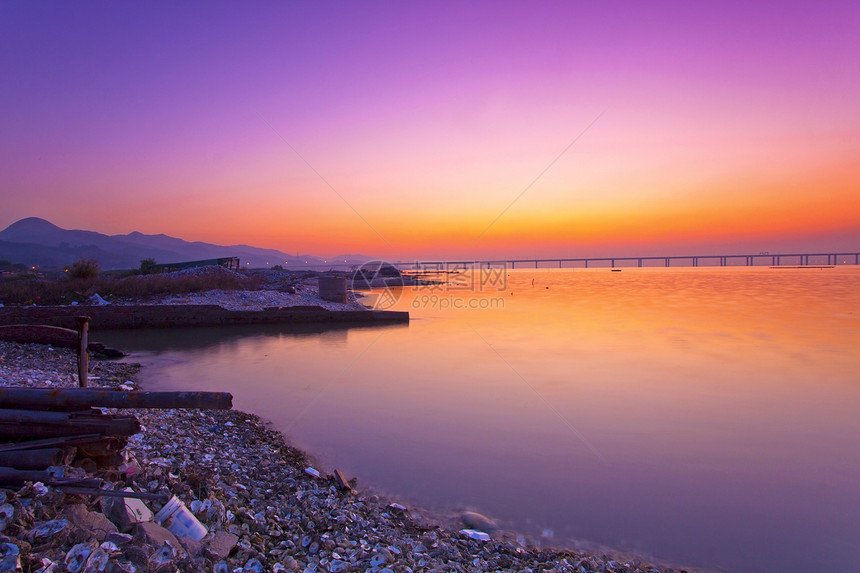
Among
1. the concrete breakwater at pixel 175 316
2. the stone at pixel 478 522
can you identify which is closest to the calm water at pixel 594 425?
the stone at pixel 478 522

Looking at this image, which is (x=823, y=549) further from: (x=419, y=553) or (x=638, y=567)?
(x=419, y=553)

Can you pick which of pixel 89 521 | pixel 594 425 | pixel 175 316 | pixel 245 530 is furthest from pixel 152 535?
pixel 175 316

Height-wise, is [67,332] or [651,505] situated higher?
[67,332]

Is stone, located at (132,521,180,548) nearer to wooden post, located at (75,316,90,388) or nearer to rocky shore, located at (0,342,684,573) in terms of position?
rocky shore, located at (0,342,684,573)

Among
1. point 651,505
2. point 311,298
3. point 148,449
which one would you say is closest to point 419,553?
point 651,505

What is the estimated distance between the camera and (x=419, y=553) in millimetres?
3357

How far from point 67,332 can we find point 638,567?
7400 mm

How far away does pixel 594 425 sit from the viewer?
6863 mm

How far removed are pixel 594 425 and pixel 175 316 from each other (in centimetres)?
1407

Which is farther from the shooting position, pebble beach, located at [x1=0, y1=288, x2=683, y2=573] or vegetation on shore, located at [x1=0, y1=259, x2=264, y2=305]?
vegetation on shore, located at [x1=0, y1=259, x2=264, y2=305]

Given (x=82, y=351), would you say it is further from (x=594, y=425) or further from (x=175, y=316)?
(x=175, y=316)

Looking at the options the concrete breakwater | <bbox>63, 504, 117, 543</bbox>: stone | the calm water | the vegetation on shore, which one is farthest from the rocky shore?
the vegetation on shore

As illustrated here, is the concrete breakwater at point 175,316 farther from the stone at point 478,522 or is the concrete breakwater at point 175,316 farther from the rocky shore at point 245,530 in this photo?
the stone at point 478,522

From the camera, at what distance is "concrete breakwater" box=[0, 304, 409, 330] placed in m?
13.6
